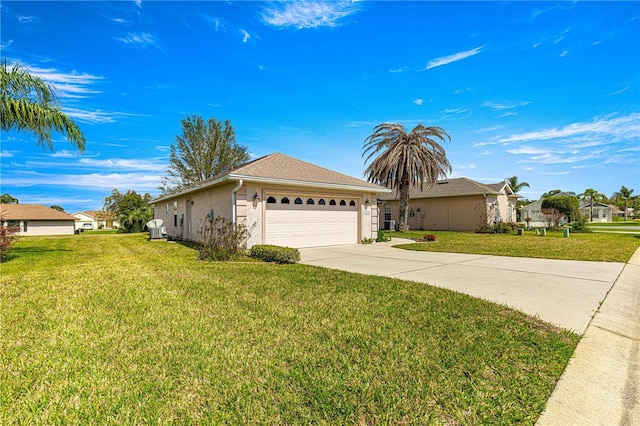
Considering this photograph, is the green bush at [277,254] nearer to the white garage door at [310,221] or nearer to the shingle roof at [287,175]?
the white garage door at [310,221]

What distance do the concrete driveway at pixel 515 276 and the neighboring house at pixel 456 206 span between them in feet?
45.4

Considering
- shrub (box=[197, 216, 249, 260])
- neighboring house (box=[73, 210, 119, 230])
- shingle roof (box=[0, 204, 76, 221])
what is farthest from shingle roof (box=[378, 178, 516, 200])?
neighboring house (box=[73, 210, 119, 230])

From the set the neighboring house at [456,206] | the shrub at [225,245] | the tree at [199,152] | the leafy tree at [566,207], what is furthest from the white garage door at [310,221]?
the tree at [199,152]

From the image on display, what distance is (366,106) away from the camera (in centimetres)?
1630

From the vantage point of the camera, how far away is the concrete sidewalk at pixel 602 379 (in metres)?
2.06

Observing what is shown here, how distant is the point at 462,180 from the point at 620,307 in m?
23.7

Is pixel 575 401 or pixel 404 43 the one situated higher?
pixel 404 43

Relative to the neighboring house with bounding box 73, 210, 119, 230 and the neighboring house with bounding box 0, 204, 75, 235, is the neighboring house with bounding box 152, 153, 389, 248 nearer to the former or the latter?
the neighboring house with bounding box 0, 204, 75, 235

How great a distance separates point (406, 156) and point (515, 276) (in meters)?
15.0

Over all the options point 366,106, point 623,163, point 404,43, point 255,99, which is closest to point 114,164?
point 255,99

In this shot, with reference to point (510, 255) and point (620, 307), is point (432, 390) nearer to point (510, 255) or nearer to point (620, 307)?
point (620, 307)

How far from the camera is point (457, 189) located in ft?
80.9

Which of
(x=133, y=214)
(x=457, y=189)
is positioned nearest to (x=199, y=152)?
(x=133, y=214)

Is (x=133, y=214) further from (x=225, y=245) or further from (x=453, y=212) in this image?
(x=453, y=212)
